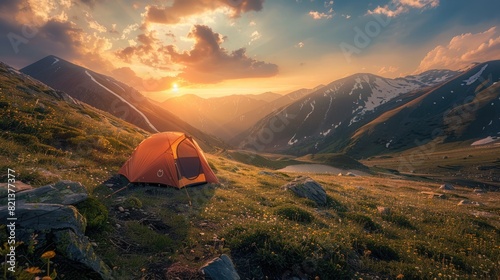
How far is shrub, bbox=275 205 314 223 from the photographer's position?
13.2 m

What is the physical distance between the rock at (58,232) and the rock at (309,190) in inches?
574

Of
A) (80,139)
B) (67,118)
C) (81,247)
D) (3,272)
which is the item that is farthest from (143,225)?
(67,118)

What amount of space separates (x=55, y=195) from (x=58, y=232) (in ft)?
8.50

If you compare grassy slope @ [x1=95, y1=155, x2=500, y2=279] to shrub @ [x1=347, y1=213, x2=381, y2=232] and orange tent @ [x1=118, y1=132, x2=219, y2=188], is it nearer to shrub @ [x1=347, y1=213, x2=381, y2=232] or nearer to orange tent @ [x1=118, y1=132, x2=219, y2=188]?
shrub @ [x1=347, y1=213, x2=381, y2=232]

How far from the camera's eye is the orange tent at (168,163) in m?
16.4

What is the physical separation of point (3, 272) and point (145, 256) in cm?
365

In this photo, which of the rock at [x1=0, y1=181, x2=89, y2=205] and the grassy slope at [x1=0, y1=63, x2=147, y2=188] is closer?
the rock at [x1=0, y1=181, x2=89, y2=205]

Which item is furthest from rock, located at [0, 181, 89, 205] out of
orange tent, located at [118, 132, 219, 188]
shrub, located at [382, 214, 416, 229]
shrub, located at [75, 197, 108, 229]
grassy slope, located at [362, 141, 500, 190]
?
grassy slope, located at [362, 141, 500, 190]

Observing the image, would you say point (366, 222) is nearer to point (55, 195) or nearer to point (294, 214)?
point (294, 214)

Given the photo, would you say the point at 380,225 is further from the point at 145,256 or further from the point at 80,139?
the point at 80,139

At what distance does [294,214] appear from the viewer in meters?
13.4

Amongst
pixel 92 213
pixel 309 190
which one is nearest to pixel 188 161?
pixel 309 190

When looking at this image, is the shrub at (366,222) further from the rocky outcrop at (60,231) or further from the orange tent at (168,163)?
the rocky outcrop at (60,231)

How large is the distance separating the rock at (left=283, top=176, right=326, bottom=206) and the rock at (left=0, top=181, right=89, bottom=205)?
46.4ft
